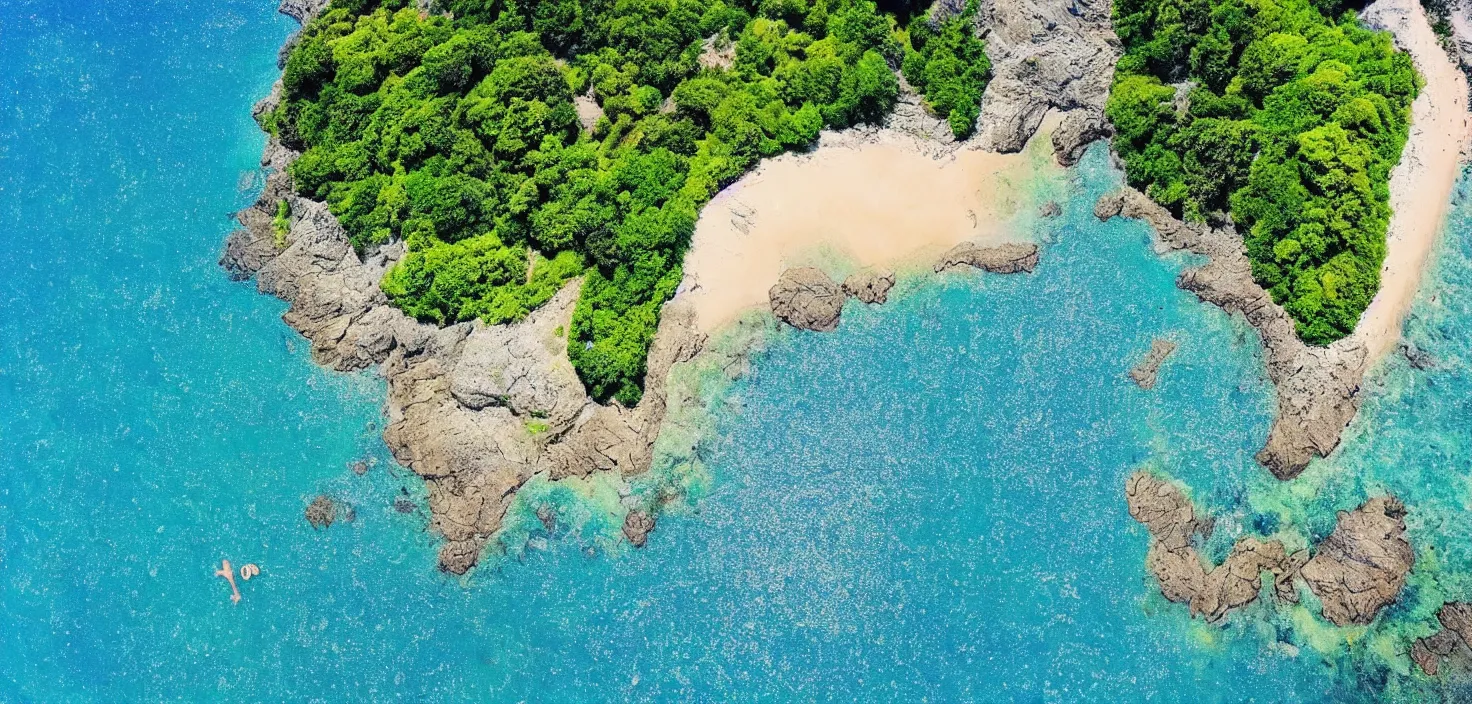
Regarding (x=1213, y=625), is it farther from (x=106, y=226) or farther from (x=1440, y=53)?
(x=106, y=226)

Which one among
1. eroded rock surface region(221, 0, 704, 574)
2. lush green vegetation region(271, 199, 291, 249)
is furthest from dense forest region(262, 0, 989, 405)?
lush green vegetation region(271, 199, 291, 249)

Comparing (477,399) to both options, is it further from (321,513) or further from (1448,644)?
(1448,644)

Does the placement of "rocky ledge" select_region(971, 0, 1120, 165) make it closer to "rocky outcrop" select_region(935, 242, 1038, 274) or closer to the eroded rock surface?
"rocky outcrop" select_region(935, 242, 1038, 274)

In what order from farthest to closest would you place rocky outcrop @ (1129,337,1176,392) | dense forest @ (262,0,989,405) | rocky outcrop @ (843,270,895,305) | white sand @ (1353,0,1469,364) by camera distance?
rocky outcrop @ (843,270,895,305), dense forest @ (262,0,989,405), white sand @ (1353,0,1469,364), rocky outcrop @ (1129,337,1176,392)

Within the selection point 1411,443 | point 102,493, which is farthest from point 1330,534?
point 102,493

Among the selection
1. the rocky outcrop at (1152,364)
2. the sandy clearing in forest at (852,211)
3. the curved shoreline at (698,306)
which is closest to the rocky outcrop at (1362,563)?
the curved shoreline at (698,306)

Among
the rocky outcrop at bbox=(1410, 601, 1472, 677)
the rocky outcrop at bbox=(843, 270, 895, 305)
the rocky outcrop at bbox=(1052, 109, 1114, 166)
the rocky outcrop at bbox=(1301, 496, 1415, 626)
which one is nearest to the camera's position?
the rocky outcrop at bbox=(1410, 601, 1472, 677)

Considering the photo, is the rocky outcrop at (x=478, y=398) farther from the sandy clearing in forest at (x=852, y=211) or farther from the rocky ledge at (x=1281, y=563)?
the rocky ledge at (x=1281, y=563)

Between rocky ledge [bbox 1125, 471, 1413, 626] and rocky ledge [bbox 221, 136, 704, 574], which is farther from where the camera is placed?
rocky ledge [bbox 221, 136, 704, 574]
